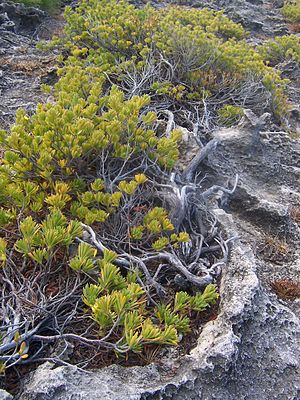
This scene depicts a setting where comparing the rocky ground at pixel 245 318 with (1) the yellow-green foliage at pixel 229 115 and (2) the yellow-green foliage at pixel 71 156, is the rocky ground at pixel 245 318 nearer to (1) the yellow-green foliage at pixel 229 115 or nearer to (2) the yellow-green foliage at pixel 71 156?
(1) the yellow-green foliage at pixel 229 115

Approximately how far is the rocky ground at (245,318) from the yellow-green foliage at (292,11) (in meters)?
9.44

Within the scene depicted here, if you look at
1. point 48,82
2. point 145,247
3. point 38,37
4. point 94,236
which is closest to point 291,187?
point 145,247

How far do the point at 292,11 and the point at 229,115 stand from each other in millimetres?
9488

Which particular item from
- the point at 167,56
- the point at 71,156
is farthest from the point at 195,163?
the point at 167,56

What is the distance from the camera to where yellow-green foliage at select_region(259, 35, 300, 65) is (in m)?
8.91

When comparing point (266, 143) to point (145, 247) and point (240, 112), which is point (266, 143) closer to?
point (240, 112)

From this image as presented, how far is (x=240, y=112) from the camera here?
5.42m

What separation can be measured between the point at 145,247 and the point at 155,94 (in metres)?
3.04

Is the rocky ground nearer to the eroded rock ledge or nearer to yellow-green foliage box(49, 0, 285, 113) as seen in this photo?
the eroded rock ledge

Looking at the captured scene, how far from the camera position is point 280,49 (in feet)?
29.8

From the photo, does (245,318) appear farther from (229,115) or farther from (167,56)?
(167,56)

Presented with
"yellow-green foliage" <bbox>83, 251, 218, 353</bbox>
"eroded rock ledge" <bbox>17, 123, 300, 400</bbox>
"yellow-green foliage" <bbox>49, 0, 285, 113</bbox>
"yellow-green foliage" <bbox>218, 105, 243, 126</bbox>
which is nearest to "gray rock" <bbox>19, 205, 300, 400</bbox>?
"eroded rock ledge" <bbox>17, 123, 300, 400</bbox>

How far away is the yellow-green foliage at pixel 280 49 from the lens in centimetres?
891

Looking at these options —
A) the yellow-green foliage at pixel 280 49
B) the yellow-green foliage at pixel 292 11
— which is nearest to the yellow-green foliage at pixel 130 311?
the yellow-green foliage at pixel 280 49
